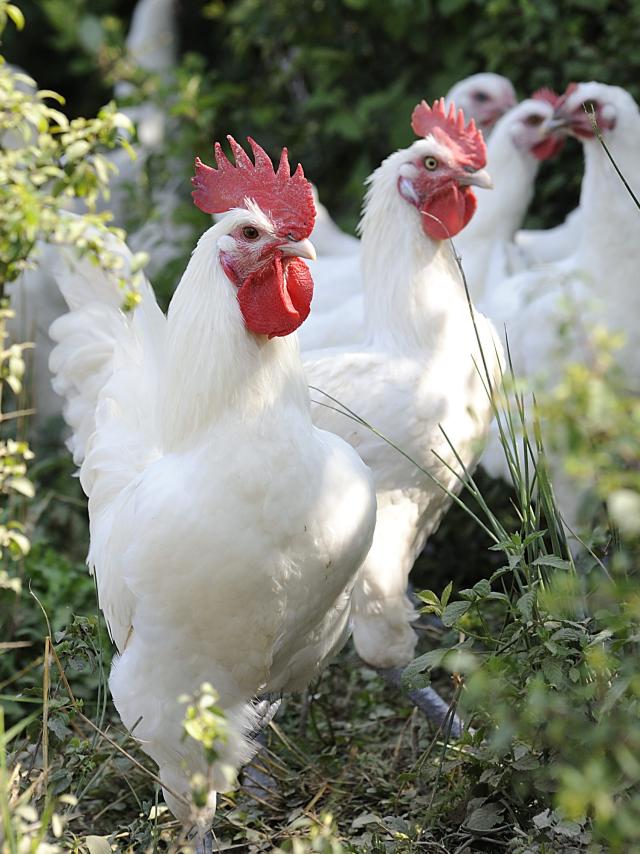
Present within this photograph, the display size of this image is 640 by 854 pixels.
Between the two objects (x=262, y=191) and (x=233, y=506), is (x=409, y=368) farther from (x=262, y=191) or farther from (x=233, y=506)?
(x=233, y=506)

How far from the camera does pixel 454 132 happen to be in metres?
4.02

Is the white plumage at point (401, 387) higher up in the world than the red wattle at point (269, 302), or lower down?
lower down

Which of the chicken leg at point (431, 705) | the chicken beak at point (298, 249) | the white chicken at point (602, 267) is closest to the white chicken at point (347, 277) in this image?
the white chicken at point (602, 267)

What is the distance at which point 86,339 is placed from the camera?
12.0ft

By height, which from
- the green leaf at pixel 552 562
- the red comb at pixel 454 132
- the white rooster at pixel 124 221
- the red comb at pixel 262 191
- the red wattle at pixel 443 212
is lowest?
the white rooster at pixel 124 221

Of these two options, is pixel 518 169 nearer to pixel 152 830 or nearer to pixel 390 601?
pixel 390 601

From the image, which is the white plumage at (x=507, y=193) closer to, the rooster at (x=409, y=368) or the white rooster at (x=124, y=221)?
the rooster at (x=409, y=368)

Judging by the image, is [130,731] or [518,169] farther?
[518,169]

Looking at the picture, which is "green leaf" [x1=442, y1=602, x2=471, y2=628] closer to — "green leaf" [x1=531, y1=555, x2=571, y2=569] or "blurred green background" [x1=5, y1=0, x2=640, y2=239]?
"green leaf" [x1=531, y1=555, x2=571, y2=569]

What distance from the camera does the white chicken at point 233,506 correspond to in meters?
2.69

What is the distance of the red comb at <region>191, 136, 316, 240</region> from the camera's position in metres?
2.82

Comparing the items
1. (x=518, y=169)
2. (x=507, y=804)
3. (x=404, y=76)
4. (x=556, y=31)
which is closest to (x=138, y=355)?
(x=507, y=804)

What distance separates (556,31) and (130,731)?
5.07m

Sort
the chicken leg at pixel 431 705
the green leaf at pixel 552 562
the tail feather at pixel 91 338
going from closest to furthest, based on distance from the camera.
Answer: the green leaf at pixel 552 562 < the tail feather at pixel 91 338 < the chicken leg at pixel 431 705
